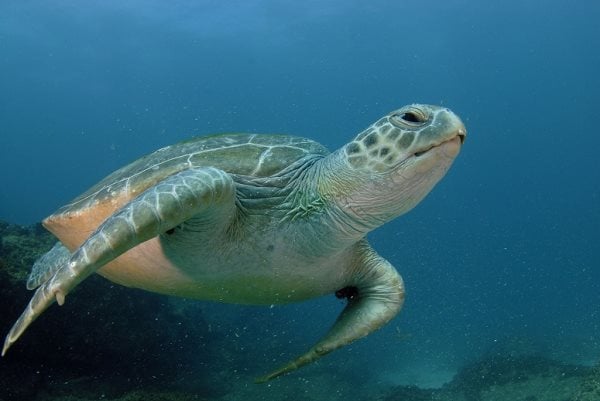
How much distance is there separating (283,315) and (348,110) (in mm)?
76913

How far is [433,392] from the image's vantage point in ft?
32.0

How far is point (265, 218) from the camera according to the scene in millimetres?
3182

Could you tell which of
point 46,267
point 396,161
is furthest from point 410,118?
point 46,267

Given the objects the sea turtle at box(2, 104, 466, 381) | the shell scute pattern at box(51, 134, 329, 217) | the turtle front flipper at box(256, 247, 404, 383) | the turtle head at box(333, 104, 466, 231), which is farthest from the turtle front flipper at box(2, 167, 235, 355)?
the turtle front flipper at box(256, 247, 404, 383)

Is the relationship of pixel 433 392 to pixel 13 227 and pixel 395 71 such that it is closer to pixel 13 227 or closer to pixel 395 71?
pixel 13 227

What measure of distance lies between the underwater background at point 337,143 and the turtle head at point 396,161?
167 inches

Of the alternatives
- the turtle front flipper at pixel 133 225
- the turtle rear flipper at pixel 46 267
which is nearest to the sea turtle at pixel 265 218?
the turtle front flipper at pixel 133 225

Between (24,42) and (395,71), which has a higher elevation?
(24,42)

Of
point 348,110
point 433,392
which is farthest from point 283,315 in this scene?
point 348,110

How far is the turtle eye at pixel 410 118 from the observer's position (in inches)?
108

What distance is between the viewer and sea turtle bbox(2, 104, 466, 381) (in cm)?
245

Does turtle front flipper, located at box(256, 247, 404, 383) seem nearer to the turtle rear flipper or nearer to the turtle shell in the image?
the turtle shell

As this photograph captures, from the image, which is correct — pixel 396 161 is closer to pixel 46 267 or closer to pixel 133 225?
pixel 133 225

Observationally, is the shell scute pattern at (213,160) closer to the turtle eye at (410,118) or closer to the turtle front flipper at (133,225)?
the turtle front flipper at (133,225)
